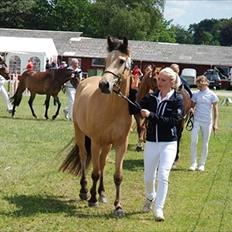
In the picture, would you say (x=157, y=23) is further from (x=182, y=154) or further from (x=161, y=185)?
(x=161, y=185)

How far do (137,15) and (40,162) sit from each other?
75411mm

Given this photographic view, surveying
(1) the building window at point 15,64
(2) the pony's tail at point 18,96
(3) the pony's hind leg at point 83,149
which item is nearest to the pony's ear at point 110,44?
Result: (3) the pony's hind leg at point 83,149

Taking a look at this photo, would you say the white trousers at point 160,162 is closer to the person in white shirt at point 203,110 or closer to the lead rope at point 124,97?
the lead rope at point 124,97

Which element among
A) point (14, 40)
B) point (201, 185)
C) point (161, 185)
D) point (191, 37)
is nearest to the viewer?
point (161, 185)

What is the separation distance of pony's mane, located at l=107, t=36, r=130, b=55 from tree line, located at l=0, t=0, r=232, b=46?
240 feet

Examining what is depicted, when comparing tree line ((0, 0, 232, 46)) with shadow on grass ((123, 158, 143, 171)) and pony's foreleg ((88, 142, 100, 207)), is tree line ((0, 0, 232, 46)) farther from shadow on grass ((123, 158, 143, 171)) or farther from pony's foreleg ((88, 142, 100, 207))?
pony's foreleg ((88, 142, 100, 207))

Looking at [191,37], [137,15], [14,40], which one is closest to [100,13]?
[137,15]

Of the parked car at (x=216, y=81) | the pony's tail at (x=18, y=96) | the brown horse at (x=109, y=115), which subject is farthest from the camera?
the parked car at (x=216, y=81)

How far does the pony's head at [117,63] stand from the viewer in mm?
6668

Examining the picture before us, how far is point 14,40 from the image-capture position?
45062 millimetres

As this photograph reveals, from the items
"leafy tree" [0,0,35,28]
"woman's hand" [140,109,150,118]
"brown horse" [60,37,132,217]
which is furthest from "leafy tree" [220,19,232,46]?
"woman's hand" [140,109,150,118]

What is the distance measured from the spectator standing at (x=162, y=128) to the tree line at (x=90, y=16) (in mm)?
73385

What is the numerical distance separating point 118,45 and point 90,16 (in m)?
91.2

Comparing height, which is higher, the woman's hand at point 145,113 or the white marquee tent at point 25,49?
the woman's hand at point 145,113
